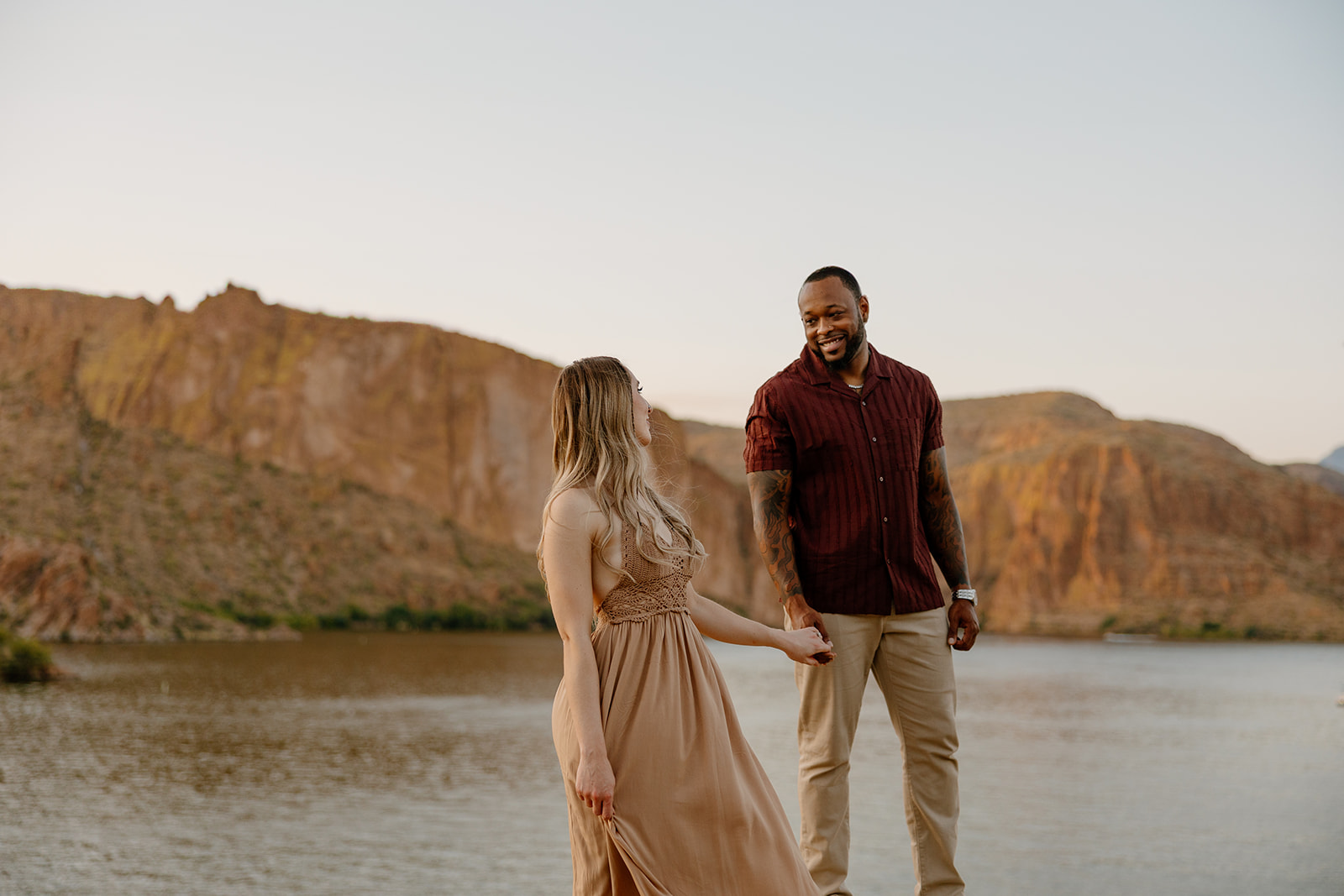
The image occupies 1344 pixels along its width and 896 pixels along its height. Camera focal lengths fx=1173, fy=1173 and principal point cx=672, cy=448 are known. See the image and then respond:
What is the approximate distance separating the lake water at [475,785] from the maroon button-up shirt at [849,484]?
46.9 ft

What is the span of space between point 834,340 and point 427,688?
136 feet

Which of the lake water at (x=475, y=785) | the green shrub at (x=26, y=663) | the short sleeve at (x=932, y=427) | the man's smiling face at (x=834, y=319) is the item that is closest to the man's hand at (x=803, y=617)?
the short sleeve at (x=932, y=427)

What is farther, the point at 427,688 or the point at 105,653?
the point at 105,653

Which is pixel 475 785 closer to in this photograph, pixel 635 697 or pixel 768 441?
pixel 768 441

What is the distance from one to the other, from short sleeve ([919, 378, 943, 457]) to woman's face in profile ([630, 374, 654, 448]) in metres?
1.21

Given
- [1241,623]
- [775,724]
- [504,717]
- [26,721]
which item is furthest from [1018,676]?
[26,721]

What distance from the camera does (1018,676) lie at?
5769 centimetres

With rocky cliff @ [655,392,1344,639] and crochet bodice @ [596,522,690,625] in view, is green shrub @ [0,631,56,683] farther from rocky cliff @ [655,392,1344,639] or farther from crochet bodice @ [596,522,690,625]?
rocky cliff @ [655,392,1344,639]

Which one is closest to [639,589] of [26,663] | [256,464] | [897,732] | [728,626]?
[728,626]

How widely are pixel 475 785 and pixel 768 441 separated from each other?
2326 cm

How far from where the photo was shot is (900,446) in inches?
145

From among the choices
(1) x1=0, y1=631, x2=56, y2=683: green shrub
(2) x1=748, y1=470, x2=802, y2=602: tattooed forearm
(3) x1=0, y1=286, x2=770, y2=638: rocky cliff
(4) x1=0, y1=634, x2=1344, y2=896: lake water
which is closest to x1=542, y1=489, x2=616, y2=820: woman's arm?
(2) x1=748, y1=470, x2=802, y2=602: tattooed forearm

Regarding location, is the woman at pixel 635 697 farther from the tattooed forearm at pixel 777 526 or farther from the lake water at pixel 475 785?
the lake water at pixel 475 785

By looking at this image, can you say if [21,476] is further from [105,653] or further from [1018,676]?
[1018,676]
